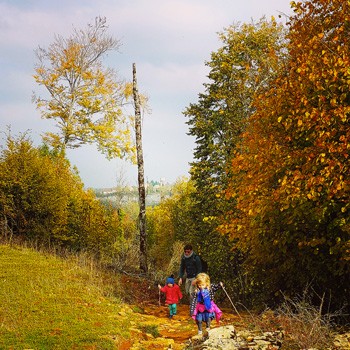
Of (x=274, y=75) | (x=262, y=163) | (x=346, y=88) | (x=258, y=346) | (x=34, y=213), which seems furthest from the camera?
(x=34, y=213)

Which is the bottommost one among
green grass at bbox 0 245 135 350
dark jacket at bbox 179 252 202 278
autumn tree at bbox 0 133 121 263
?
green grass at bbox 0 245 135 350

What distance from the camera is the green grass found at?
298 inches

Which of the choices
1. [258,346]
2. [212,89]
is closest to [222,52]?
[212,89]

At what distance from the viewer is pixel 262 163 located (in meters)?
9.55

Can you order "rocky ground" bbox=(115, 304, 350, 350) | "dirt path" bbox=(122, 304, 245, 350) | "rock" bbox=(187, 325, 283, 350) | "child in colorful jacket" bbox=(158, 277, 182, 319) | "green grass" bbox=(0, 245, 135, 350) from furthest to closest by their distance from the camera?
"child in colorful jacket" bbox=(158, 277, 182, 319) < "dirt path" bbox=(122, 304, 245, 350) < "green grass" bbox=(0, 245, 135, 350) < "rocky ground" bbox=(115, 304, 350, 350) < "rock" bbox=(187, 325, 283, 350)

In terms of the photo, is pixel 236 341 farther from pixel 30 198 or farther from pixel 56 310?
pixel 30 198

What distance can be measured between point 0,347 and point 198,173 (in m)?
15.9

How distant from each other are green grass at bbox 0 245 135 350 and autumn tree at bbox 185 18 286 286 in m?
8.26

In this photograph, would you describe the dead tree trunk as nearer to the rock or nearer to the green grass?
the green grass

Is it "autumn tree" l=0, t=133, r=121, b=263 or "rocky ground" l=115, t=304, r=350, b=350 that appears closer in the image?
"rocky ground" l=115, t=304, r=350, b=350

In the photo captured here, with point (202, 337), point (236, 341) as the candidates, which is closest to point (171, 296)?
point (202, 337)

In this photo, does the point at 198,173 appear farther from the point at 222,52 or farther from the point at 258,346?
the point at 258,346

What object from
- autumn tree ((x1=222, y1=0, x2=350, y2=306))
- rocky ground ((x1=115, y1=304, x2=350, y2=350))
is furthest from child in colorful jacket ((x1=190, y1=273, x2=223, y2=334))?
Answer: autumn tree ((x1=222, y1=0, x2=350, y2=306))

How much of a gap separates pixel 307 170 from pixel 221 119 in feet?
42.4
